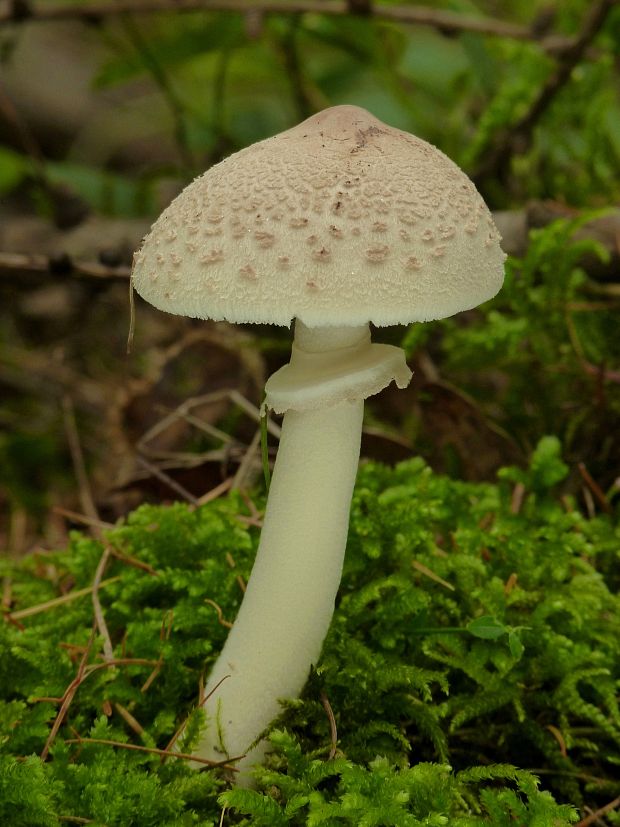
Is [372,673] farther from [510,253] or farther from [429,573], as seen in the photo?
[510,253]

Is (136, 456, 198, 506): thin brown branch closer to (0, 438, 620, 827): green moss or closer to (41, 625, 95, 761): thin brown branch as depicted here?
(0, 438, 620, 827): green moss

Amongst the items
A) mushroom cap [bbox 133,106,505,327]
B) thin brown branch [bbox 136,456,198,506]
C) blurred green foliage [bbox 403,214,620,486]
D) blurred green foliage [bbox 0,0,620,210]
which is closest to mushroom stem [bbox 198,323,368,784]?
mushroom cap [bbox 133,106,505,327]

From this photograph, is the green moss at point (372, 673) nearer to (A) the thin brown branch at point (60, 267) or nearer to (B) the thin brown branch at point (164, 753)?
(B) the thin brown branch at point (164, 753)

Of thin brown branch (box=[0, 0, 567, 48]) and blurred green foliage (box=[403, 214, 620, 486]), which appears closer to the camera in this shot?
blurred green foliage (box=[403, 214, 620, 486])

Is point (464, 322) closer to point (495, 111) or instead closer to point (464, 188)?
point (495, 111)

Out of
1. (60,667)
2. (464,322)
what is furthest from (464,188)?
(464,322)

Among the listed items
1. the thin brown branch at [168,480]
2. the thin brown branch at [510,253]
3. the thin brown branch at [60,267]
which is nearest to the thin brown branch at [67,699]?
the thin brown branch at [168,480]
